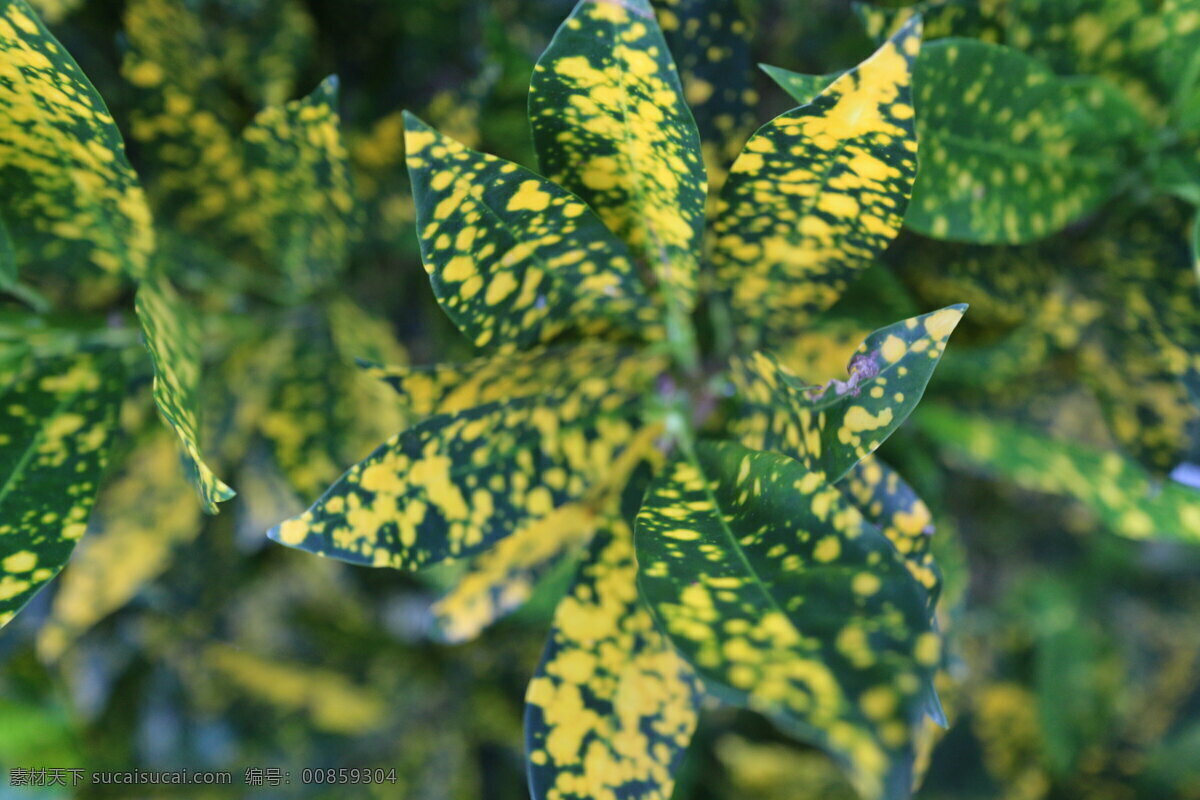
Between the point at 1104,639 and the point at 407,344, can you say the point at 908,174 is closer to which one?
the point at 407,344

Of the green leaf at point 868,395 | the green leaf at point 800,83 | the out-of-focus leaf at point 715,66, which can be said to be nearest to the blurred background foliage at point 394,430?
the out-of-focus leaf at point 715,66

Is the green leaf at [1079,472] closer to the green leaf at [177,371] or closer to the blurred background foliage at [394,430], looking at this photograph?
the blurred background foliage at [394,430]

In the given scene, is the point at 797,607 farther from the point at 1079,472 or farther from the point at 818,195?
the point at 1079,472

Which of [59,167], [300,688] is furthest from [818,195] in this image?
[300,688]

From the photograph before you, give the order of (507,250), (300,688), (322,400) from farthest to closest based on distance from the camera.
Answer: (300,688) < (322,400) < (507,250)

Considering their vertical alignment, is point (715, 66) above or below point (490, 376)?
above

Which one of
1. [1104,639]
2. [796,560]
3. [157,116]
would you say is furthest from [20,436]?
[1104,639]
